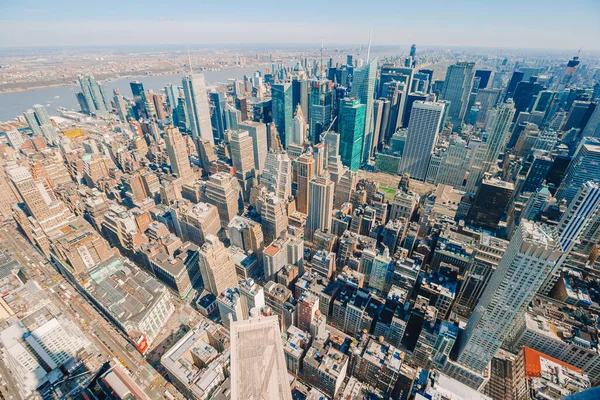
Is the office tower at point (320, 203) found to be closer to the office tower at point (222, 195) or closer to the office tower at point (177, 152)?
the office tower at point (222, 195)

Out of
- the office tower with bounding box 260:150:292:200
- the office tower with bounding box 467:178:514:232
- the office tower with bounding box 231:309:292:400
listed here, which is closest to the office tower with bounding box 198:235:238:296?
the office tower with bounding box 231:309:292:400

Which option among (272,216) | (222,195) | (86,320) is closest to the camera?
(86,320)

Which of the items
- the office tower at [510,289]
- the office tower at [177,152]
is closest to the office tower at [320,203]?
the office tower at [510,289]

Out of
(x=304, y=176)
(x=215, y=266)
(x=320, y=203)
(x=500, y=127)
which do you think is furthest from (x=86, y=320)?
(x=500, y=127)

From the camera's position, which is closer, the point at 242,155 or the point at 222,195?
the point at 222,195

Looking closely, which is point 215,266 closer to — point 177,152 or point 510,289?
point 510,289

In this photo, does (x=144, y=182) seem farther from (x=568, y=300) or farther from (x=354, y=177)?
(x=568, y=300)
